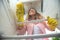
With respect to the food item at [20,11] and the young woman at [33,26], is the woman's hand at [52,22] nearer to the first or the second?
the young woman at [33,26]

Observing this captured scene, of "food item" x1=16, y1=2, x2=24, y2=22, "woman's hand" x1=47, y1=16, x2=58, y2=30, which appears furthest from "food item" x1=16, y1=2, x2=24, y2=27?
"woman's hand" x1=47, y1=16, x2=58, y2=30

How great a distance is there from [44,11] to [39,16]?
0.12 feet

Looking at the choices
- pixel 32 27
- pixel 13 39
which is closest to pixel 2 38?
pixel 13 39

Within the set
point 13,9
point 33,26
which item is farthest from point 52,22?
point 13,9

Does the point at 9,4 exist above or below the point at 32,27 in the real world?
above

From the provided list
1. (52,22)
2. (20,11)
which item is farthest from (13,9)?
(52,22)

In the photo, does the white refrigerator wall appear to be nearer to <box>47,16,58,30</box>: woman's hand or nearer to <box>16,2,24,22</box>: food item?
<box>16,2,24,22</box>: food item

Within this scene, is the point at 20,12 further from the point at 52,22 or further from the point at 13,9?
the point at 52,22

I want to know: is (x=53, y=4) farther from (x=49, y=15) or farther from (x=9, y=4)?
(x=9, y=4)

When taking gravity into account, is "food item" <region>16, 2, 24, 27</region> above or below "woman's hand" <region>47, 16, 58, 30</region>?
above

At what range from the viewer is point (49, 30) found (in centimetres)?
62

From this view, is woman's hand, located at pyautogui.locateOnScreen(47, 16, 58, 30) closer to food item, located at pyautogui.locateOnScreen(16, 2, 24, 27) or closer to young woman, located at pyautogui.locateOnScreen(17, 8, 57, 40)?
young woman, located at pyautogui.locateOnScreen(17, 8, 57, 40)

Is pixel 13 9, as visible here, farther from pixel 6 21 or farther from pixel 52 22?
pixel 52 22

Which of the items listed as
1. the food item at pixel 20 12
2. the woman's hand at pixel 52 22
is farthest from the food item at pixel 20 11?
the woman's hand at pixel 52 22
